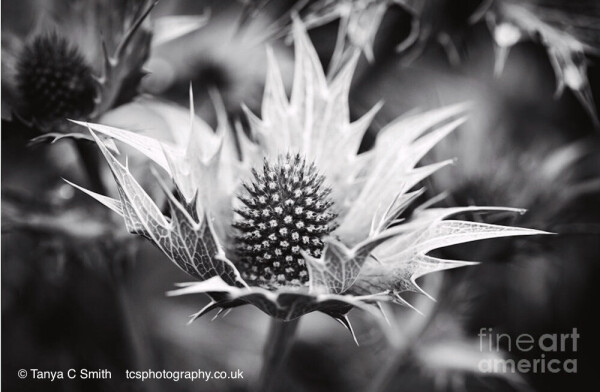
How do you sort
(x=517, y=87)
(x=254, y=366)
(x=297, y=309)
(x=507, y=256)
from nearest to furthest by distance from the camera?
(x=297, y=309)
(x=507, y=256)
(x=254, y=366)
(x=517, y=87)

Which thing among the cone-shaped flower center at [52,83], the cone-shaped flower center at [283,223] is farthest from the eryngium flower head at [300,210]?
the cone-shaped flower center at [52,83]

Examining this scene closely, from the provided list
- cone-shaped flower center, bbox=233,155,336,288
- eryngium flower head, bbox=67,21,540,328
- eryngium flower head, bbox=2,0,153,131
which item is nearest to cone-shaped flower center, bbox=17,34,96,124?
eryngium flower head, bbox=2,0,153,131

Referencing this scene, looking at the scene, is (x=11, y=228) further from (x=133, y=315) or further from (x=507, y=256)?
(x=507, y=256)

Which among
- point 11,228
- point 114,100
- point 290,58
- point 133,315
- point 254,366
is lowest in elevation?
point 254,366

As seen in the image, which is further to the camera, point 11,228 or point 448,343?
point 448,343

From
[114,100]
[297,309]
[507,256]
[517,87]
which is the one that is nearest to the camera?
[297,309]

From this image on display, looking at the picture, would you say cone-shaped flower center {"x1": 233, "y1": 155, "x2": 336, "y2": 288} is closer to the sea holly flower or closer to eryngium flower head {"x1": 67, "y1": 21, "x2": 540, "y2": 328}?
eryngium flower head {"x1": 67, "y1": 21, "x2": 540, "y2": 328}

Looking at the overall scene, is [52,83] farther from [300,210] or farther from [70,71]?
[300,210]

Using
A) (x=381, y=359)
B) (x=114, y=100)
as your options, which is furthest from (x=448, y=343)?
(x=114, y=100)
